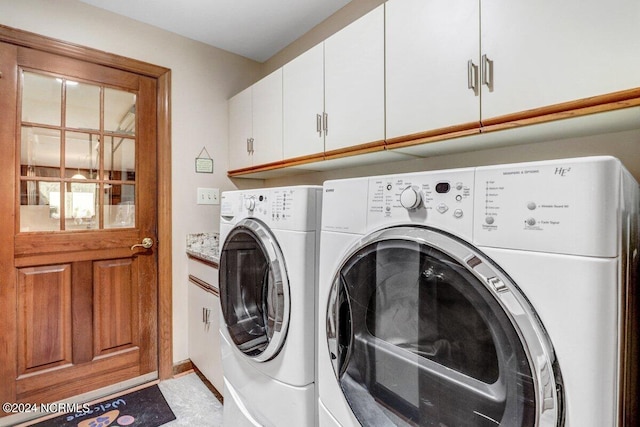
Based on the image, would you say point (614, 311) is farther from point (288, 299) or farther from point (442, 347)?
point (288, 299)

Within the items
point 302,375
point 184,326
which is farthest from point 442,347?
point 184,326

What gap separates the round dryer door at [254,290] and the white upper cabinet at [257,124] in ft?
2.32

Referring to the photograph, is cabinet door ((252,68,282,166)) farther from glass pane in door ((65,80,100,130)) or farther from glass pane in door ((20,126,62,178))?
glass pane in door ((20,126,62,178))

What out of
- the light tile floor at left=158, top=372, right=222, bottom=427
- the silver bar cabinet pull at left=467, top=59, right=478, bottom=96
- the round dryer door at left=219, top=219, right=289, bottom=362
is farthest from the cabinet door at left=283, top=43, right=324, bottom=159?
the light tile floor at left=158, top=372, right=222, bottom=427

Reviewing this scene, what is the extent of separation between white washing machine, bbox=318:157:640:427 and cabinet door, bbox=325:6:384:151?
0.58 meters

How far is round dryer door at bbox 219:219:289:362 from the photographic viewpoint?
44.2 inches

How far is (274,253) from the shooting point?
1139 mm

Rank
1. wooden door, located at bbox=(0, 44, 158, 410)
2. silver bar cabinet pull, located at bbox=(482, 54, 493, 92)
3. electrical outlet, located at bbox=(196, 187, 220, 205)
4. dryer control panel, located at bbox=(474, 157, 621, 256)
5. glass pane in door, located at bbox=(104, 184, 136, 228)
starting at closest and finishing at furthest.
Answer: dryer control panel, located at bbox=(474, 157, 621, 256)
silver bar cabinet pull, located at bbox=(482, 54, 493, 92)
wooden door, located at bbox=(0, 44, 158, 410)
glass pane in door, located at bbox=(104, 184, 136, 228)
electrical outlet, located at bbox=(196, 187, 220, 205)

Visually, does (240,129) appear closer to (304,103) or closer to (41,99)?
(304,103)

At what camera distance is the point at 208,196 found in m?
2.30

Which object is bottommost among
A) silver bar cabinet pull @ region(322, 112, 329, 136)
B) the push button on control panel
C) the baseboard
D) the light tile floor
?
the light tile floor

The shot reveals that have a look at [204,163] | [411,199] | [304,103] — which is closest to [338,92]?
[304,103]

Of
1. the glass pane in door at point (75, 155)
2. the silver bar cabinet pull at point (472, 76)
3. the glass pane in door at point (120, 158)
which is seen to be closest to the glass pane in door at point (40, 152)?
the glass pane in door at point (75, 155)

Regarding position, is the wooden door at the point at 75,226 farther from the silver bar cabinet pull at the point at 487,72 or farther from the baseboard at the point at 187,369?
the silver bar cabinet pull at the point at 487,72
